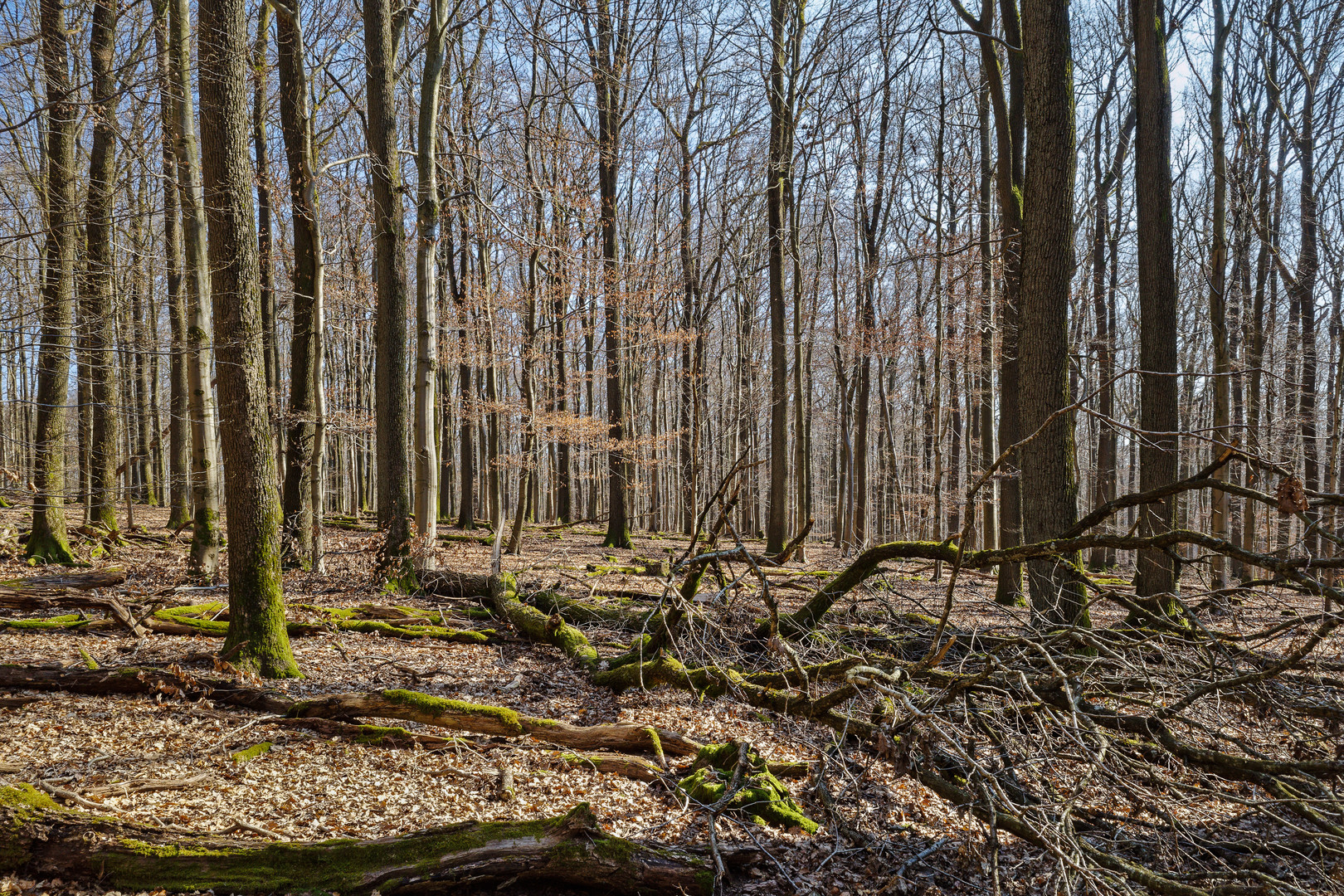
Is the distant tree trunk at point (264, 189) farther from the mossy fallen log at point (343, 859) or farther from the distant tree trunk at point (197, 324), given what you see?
the mossy fallen log at point (343, 859)

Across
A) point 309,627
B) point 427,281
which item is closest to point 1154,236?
point 427,281

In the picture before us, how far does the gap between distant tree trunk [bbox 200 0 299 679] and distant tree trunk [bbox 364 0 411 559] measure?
157 inches

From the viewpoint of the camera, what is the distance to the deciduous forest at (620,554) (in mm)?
3496

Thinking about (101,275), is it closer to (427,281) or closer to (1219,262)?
(427,281)

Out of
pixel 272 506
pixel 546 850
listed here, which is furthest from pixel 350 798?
pixel 272 506

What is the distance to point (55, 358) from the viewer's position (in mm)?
9344

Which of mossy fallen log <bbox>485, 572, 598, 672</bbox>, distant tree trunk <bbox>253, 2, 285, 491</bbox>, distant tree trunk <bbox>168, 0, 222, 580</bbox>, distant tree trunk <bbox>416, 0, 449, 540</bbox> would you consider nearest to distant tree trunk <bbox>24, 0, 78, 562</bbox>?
distant tree trunk <bbox>168, 0, 222, 580</bbox>

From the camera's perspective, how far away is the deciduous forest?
3496 mm

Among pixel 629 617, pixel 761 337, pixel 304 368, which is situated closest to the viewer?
pixel 629 617

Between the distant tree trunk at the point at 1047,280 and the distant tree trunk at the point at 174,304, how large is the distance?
30.2 ft

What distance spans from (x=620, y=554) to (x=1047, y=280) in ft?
33.4

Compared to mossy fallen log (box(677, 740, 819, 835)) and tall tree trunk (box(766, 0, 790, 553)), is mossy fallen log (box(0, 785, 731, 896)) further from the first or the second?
tall tree trunk (box(766, 0, 790, 553))

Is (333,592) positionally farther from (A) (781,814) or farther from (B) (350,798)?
(A) (781,814)

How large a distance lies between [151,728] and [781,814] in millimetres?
4138
